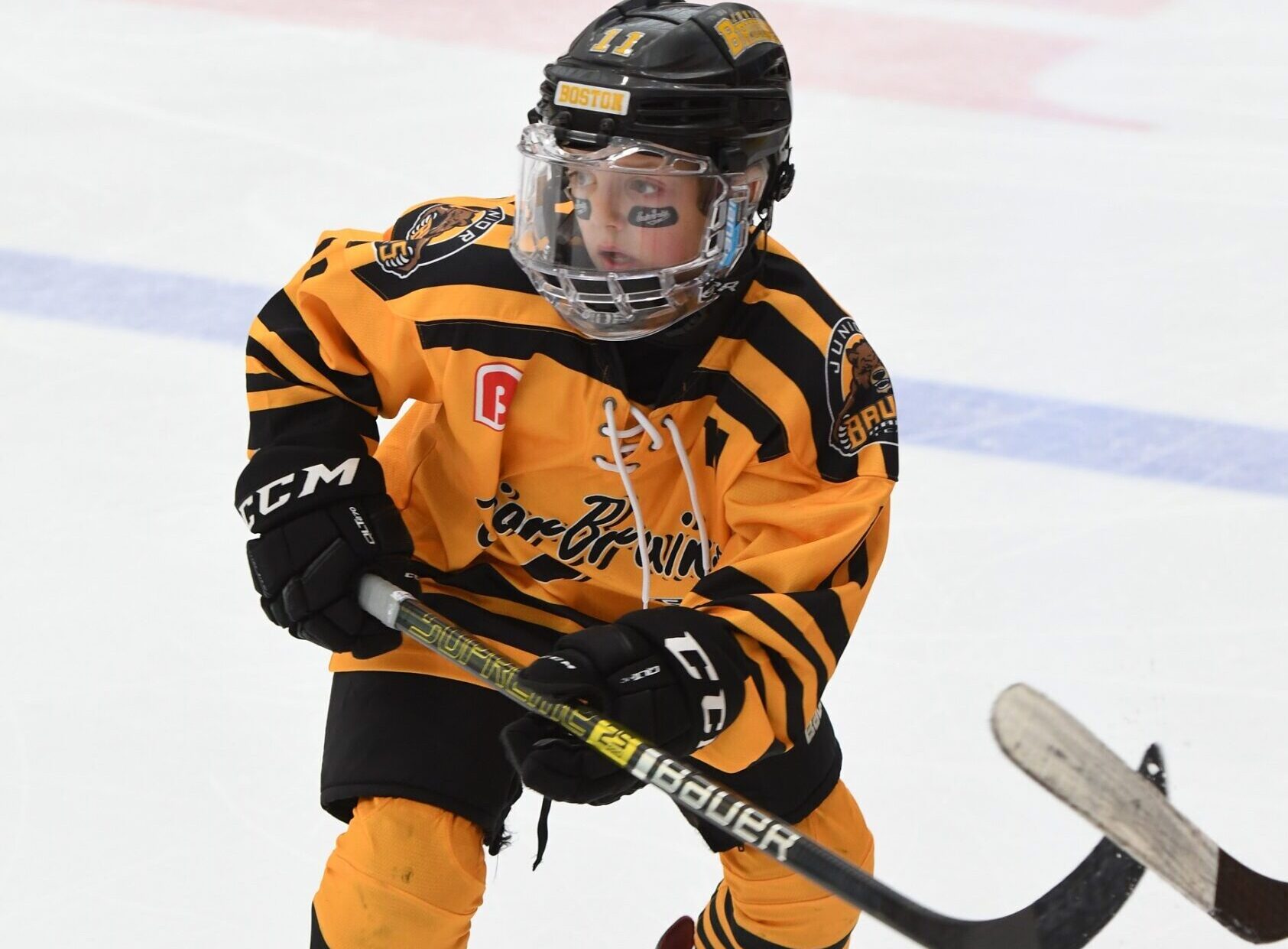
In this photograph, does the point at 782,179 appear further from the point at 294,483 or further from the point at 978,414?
the point at 978,414

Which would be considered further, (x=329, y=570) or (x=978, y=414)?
(x=978, y=414)

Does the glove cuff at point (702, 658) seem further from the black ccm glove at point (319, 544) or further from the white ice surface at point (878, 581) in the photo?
the white ice surface at point (878, 581)

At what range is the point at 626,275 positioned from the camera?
1.82 meters

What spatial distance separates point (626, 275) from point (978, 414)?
1.72 meters

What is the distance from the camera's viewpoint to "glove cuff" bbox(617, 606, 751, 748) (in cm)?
176

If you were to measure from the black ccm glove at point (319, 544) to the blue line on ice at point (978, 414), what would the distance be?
1.59 m

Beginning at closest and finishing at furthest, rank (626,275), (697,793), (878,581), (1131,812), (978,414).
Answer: (1131,812) < (697,793) < (626,275) < (878,581) < (978,414)

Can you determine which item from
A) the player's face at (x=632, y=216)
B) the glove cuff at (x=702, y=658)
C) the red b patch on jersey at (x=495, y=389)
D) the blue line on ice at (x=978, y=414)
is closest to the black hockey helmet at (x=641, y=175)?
the player's face at (x=632, y=216)

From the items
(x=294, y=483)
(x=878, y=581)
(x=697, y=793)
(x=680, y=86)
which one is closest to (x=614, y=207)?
(x=680, y=86)

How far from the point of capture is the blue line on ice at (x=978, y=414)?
10.8 ft

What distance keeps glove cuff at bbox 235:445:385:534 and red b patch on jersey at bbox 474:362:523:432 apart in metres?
0.17

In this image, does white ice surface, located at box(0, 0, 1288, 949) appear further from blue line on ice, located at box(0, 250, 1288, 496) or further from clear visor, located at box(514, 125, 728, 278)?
clear visor, located at box(514, 125, 728, 278)

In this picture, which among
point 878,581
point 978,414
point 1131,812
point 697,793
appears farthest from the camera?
point 978,414

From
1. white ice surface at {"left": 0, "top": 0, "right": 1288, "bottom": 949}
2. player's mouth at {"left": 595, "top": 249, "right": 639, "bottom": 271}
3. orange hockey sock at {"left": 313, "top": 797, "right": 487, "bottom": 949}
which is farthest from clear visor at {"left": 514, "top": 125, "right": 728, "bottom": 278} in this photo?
white ice surface at {"left": 0, "top": 0, "right": 1288, "bottom": 949}
